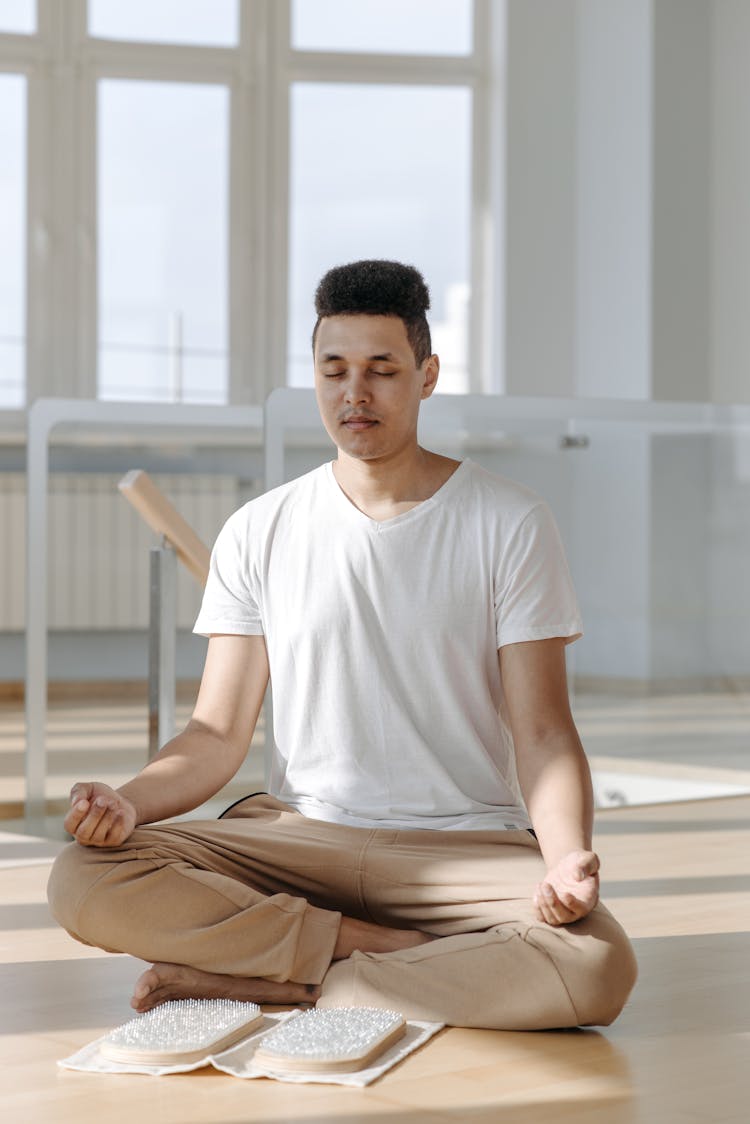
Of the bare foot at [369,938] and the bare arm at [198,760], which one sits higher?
the bare arm at [198,760]

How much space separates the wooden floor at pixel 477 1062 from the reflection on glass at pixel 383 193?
475 centimetres

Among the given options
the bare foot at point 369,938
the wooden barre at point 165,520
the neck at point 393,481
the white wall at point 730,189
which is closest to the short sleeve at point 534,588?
the neck at point 393,481

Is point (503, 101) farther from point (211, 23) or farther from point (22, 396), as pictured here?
point (22, 396)

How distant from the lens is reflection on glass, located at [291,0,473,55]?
723 centimetres

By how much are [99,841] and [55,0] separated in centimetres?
572

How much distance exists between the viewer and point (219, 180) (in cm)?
713

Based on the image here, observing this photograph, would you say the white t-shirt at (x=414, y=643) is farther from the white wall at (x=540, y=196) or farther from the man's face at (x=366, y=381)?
the white wall at (x=540, y=196)

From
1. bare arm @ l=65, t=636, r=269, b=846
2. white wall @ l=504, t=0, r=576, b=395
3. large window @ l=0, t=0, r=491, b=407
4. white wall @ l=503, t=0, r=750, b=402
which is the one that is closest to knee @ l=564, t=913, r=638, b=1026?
bare arm @ l=65, t=636, r=269, b=846

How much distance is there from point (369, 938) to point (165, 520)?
5.66ft

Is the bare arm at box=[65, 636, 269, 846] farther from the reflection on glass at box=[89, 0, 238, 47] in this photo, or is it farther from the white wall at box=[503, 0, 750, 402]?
the reflection on glass at box=[89, 0, 238, 47]

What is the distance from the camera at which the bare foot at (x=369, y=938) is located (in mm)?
2078

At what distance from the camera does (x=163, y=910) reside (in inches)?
78.1

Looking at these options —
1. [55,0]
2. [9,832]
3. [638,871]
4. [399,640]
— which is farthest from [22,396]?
[399,640]

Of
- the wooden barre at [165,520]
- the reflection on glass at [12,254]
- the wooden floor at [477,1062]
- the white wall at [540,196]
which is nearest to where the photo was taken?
the wooden floor at [477,1062]
